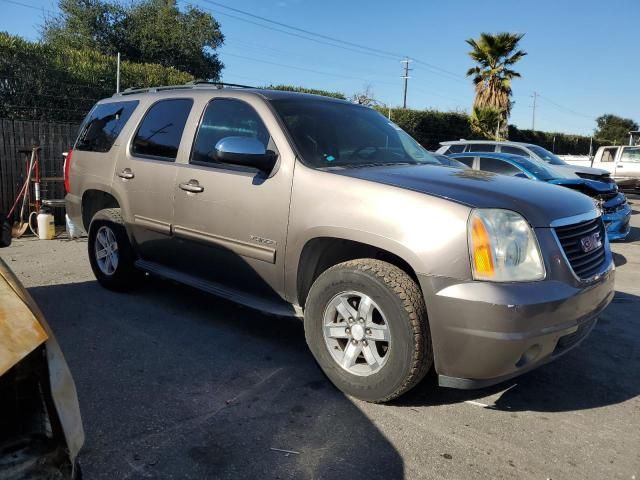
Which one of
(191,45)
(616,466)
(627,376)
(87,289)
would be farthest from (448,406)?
(191,45)

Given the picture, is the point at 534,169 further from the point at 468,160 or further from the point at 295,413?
the point at 295,413

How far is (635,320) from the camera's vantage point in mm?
5102

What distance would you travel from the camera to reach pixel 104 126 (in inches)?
213

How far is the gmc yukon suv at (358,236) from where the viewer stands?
9.15ft

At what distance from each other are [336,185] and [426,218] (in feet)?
2.22

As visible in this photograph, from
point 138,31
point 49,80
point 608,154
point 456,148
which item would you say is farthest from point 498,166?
point 138,31

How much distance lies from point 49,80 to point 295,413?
954cm

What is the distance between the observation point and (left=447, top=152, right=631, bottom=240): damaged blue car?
29.3 feet

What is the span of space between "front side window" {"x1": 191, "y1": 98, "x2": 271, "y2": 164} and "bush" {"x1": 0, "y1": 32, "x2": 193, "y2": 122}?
7.12 meters

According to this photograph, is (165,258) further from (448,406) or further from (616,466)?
(616,466)

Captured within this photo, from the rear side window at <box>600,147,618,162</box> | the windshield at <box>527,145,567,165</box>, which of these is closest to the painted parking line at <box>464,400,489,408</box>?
the windshield at <box>527,145,567,165</box>

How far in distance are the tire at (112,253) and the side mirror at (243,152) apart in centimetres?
190

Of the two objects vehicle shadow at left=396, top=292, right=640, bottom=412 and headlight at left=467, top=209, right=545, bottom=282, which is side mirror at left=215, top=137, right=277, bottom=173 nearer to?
headlight at left=467, top=209, right=545, bottom=282

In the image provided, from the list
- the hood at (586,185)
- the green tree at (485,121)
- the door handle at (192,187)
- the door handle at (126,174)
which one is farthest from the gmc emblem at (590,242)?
the green tree at (485,121)
